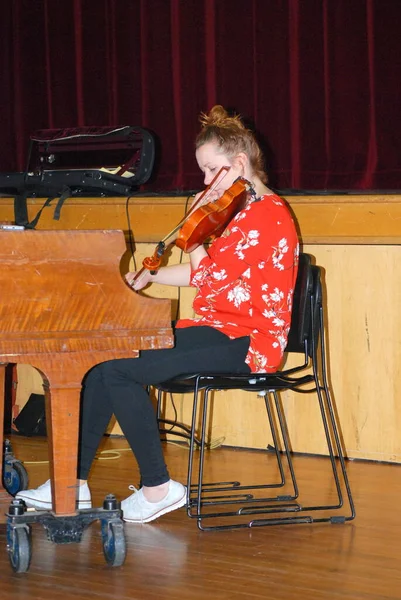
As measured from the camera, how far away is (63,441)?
2367mm

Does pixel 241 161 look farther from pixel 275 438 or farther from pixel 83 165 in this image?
pixel 83 165

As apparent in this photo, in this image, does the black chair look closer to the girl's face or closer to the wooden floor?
the wooden floor

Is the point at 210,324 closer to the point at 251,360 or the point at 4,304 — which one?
the point at 251,360

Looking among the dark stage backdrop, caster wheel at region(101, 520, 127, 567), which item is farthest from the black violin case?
caster wheel at region(101, 520, 127, 567)

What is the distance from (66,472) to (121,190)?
65.8 inches

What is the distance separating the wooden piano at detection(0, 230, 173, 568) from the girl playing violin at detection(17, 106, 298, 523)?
34cm

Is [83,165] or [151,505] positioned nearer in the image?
[151,505]

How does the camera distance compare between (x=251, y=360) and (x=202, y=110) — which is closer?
(x=251, y=360)

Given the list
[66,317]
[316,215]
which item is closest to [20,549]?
[66,317]

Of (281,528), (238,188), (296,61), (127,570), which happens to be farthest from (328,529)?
(296,61)

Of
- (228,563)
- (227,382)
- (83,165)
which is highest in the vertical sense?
(83,165)

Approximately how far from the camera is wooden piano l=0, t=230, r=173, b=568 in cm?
225

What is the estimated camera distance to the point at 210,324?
110 inches

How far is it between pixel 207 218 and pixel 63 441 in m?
0.75
